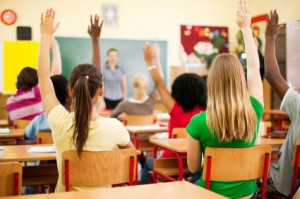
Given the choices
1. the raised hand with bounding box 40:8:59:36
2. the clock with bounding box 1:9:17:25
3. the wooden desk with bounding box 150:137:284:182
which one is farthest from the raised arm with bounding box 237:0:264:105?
the clock with bounding box 1:9:17:25

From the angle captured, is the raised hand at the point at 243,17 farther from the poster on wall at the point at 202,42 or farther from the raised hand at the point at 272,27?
the poster on wall at the point at 202,42

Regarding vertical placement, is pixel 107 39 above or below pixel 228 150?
above

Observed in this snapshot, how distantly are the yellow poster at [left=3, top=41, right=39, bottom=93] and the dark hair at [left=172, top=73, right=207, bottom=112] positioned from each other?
4.72 m

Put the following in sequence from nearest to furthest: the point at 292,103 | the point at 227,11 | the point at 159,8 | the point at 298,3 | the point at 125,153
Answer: the point at 125,153 → the point at 292,103 → the point at 298,3 → the point at 159,8 → the point at 227,11

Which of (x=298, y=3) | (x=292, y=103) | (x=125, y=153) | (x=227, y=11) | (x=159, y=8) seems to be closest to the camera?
(x=125, y=153)

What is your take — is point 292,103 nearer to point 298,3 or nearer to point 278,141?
point 278,141

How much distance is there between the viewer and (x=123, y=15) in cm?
838

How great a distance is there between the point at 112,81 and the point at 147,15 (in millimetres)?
1553

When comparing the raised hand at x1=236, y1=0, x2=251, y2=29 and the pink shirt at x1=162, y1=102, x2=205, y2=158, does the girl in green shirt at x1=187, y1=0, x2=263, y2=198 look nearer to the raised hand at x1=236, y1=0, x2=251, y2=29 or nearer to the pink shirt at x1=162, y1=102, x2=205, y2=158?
the raised hand at x1=236, y1=0, x2=251, y2=29

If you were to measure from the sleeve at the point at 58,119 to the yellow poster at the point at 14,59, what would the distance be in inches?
222

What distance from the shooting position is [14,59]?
7668mm

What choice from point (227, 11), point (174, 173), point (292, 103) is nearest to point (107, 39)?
point (227, 11)

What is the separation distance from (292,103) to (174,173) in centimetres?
106

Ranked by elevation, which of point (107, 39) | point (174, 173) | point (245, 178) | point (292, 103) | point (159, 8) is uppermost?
point (159, 8)
